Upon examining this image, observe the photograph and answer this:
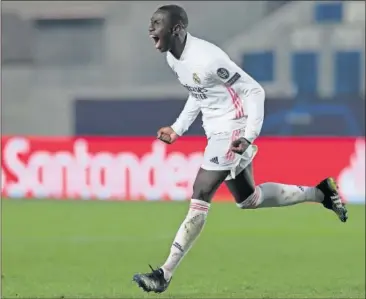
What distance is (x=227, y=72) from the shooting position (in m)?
7.09

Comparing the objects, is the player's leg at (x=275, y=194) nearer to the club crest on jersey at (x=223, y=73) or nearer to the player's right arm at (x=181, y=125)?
the player's right arm at (x=181, y=125)

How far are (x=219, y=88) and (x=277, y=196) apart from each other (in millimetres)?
1037

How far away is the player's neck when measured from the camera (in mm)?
7133

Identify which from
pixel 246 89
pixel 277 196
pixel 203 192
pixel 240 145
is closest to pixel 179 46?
pixel 246 89

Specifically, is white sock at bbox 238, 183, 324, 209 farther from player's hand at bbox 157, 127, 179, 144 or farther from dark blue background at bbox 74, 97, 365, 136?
dark blue background at bbox 74, 97, 365, 136

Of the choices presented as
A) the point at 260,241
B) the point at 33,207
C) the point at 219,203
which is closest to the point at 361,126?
the point at 219,203

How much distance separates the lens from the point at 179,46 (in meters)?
7.16

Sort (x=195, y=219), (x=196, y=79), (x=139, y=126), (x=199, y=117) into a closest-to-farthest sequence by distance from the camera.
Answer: (x=196, y=79), (x=195, y=219), (x=199, y=117), (x=139, y=126)

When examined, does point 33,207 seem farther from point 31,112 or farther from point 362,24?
point 362,24

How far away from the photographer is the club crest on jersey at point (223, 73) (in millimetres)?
7070

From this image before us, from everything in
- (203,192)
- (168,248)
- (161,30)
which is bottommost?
(168,248)

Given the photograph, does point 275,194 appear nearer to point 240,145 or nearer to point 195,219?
point 195,219

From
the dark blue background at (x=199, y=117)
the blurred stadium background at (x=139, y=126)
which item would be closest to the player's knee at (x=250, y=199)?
the blurred stadium background at (x=139, y=126)

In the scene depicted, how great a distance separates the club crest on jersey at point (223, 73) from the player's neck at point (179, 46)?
288mm
